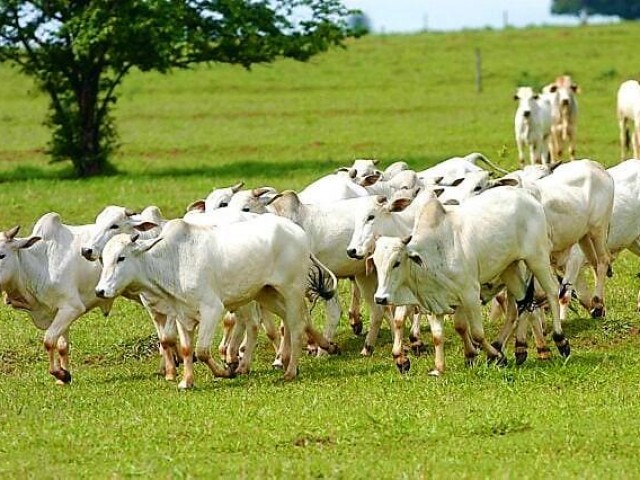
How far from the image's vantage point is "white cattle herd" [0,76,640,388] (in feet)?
42.1

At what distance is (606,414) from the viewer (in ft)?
34.6

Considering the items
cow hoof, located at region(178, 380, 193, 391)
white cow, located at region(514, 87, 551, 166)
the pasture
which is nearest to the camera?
the pasture

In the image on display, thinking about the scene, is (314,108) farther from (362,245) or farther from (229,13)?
(362,245)

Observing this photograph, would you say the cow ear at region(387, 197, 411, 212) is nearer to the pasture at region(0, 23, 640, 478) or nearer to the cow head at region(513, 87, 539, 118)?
the pasture at region(0, 23, 640, 478)

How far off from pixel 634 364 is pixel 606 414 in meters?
2.20

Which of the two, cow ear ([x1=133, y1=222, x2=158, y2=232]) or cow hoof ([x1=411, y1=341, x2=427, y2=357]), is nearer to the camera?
cow ear ([x1=133, y1=222, x2=158, y2=232])

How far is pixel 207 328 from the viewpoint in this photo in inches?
501

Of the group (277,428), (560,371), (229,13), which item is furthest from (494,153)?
(277,428)

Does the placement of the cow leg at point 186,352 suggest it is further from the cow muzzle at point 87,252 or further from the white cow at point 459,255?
the white cow at point 459,255

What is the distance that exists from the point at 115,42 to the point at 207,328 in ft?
54.5

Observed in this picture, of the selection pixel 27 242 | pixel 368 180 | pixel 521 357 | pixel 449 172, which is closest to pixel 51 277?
pixel 27 242

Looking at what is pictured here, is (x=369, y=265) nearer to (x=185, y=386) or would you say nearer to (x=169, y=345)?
(x=169, y=345)

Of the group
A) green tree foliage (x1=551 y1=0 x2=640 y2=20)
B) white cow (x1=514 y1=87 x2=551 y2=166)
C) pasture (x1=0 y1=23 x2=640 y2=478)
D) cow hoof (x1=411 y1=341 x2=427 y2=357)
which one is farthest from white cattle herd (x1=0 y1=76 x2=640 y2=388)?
green tree foliage (x1=551 y1=0 x2=640 y2=20)

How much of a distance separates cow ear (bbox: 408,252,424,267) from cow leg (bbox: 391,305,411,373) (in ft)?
1.68
